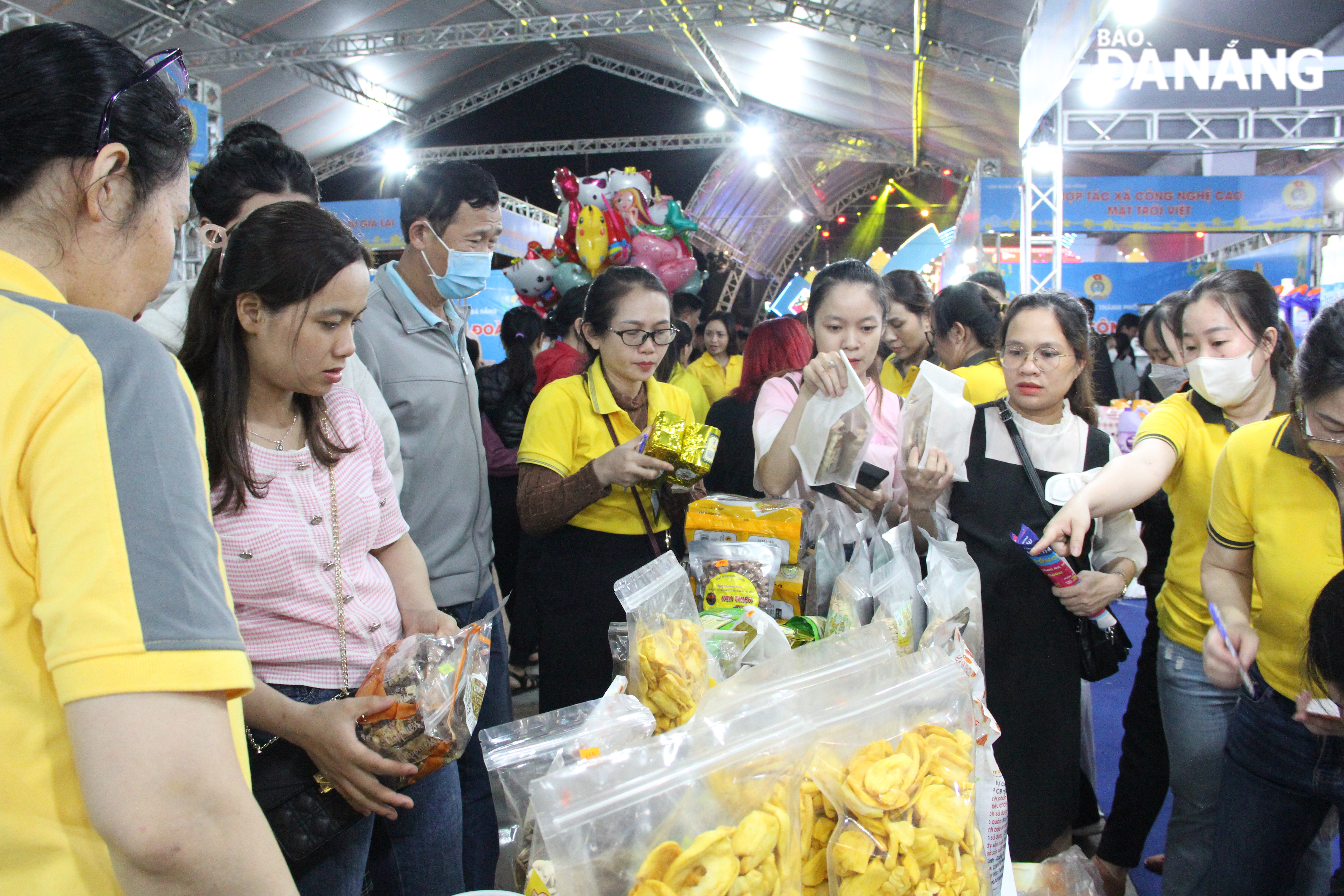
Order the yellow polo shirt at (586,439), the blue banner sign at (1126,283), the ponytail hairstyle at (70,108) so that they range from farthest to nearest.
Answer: the blue banner sign at (1126,283), the yellow polo shirt at (586,439), the ponytail hairstyle at (70,108)

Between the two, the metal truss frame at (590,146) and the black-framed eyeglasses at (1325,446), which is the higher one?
the metal truss frame at (590,146)

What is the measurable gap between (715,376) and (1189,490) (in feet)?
11.8

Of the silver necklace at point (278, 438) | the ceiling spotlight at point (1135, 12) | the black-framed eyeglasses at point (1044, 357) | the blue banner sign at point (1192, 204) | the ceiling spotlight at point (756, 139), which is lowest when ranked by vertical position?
the silver necklace at point (278, 438)

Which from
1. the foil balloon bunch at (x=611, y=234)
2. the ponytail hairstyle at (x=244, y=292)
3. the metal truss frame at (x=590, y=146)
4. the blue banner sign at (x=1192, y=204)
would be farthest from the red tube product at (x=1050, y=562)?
the metal truss frame at (x=590, y=146)

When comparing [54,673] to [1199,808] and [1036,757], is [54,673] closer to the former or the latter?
[1036,757]

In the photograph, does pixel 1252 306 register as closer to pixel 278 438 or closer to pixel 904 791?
pixel 904 791

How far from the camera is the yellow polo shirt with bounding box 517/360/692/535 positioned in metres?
1.94

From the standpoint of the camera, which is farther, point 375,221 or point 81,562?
point 375,221

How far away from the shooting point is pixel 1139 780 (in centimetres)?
217

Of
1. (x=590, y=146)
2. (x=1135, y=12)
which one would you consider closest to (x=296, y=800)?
(x=1135, y=12)

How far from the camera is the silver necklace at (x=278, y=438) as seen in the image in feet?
3.94

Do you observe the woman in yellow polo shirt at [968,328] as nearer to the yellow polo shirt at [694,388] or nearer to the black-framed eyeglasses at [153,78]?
the yellow polo shirt at [694,388]

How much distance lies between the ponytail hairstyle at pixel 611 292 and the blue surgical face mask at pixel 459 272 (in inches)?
10.4

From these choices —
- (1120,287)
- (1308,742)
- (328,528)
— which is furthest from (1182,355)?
(1120,287)
